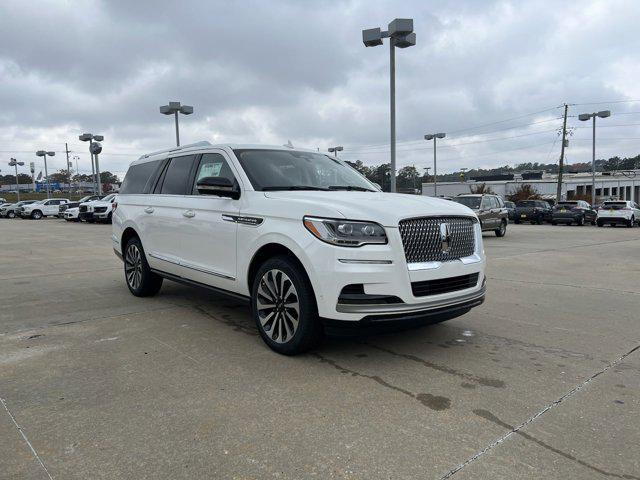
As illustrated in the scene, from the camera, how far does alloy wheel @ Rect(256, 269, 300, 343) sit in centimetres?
430

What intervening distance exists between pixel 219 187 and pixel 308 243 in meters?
1.22

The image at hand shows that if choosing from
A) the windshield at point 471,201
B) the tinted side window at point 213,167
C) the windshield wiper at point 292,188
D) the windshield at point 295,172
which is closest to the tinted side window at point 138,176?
the tinted side window at point 213,167

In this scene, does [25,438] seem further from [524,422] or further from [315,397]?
[524,422]

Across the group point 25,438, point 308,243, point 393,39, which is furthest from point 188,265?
point 393,39

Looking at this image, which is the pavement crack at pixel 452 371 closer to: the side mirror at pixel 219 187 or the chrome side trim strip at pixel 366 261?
the chrome side trim strip at pixel 366 261

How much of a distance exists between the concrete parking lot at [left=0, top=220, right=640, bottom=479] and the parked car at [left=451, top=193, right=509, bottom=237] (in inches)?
497

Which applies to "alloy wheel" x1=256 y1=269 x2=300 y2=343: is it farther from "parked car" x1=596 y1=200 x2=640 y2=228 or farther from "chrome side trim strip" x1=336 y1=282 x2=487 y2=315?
"parked car" x1=596 y1=200 x2=640 y2=228

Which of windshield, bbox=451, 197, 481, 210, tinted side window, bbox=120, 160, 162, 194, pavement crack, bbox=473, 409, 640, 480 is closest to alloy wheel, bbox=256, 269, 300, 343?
pavement crack, bbox=473, 409, 640, 480

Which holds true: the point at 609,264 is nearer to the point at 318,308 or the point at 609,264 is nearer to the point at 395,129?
the point at 395,129

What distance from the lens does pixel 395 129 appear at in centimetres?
1520

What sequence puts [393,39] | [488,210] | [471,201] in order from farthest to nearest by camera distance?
[471,201] < [488,210] < [393,39]

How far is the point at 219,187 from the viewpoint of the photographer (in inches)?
187

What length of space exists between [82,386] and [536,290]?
21.0 ft

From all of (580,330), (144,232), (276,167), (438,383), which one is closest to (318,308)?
(438,383)
